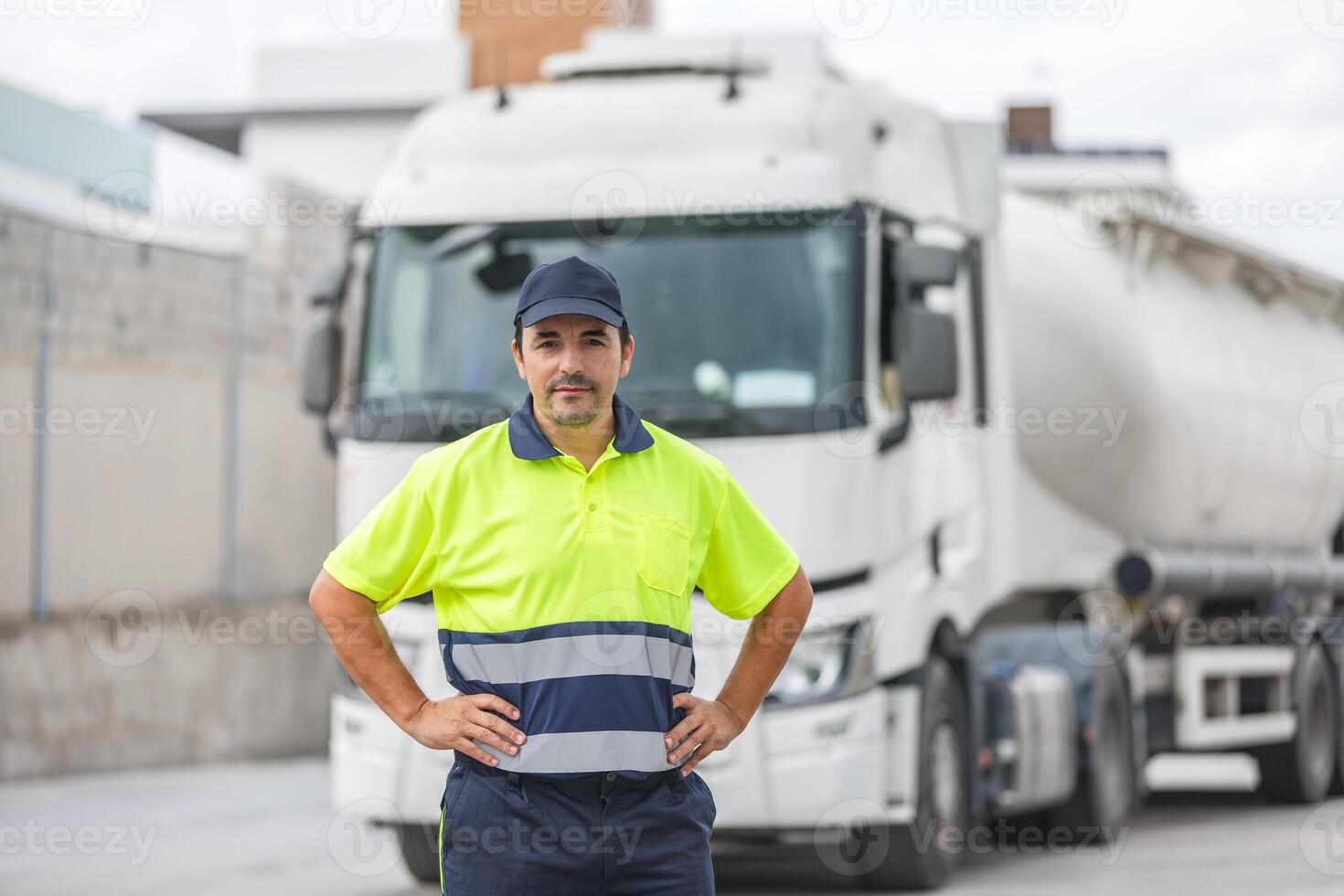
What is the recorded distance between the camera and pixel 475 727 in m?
3.85

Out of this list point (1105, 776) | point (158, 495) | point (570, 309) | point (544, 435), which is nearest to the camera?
point (570, 309)

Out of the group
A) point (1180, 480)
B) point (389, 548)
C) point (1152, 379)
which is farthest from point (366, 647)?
point (1180, 480)

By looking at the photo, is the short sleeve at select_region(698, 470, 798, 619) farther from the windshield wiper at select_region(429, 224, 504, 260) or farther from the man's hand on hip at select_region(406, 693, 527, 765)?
the windshield wiper at select_region(429, 224, 504, 260)

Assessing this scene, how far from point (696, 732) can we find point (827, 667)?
4821 millimetres

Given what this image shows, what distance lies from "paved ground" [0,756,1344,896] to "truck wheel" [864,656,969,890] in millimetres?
236

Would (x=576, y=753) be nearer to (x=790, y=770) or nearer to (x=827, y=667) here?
(x=790, y=770)

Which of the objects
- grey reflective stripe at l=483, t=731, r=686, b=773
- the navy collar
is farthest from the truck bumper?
grey reflective stripe at l=483, t=731, r=686, b=773

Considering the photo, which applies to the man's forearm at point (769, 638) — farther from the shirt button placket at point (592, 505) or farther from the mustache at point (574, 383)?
the mustache at point (574, 383)

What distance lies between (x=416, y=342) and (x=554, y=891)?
5490mm

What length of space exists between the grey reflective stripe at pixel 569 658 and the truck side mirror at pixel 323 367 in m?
5.68

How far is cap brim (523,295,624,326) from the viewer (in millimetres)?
3943

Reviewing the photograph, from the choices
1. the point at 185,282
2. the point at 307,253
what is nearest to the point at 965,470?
the point at 185,282

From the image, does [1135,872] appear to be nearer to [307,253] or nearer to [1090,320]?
[1090,320]

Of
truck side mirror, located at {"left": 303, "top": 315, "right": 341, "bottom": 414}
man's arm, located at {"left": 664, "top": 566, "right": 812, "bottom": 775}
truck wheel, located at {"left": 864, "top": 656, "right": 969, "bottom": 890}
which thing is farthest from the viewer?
truck side mirror, located at {"left": 303, "top": 315, "right": 341, "bottom": 414}
